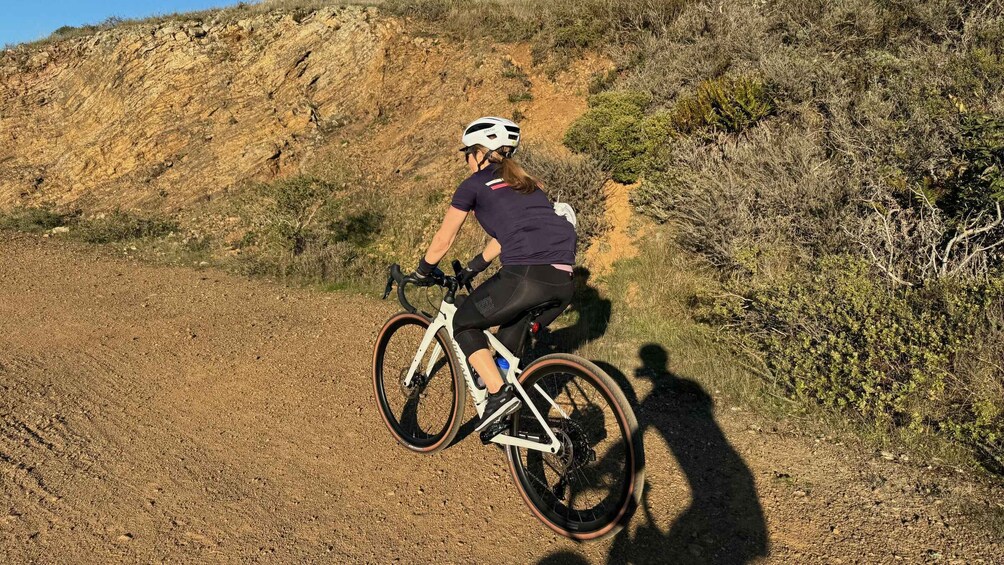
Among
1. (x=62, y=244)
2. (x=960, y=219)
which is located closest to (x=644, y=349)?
(x=960, y=219)

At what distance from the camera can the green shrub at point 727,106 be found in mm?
8781

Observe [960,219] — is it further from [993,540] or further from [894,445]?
[993,540]

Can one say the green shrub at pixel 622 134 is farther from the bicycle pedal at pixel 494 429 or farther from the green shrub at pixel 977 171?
the bicycle pedal at pixel 494 429

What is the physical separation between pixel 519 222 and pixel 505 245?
166 mm

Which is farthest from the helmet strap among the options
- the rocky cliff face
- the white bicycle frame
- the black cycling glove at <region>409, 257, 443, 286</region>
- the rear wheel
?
the rocky cliff face

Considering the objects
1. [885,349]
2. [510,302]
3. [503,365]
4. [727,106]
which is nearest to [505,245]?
[510,302]

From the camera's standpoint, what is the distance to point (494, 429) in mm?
3852

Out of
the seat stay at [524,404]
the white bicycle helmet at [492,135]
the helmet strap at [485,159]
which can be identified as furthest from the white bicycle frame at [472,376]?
the white bicycle helmet at [492,135]

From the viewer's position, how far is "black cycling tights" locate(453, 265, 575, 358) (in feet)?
11.9

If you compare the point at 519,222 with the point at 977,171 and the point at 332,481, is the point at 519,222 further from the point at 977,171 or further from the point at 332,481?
the point at 977,171

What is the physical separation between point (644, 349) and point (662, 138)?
4181mm

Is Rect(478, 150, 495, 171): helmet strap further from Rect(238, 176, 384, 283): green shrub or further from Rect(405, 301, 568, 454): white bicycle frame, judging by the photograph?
Rect(238, 176, 384, 283): green shrub

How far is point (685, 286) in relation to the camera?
7.25 m

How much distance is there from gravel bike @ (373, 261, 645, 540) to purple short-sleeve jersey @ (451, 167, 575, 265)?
341 millimetres
